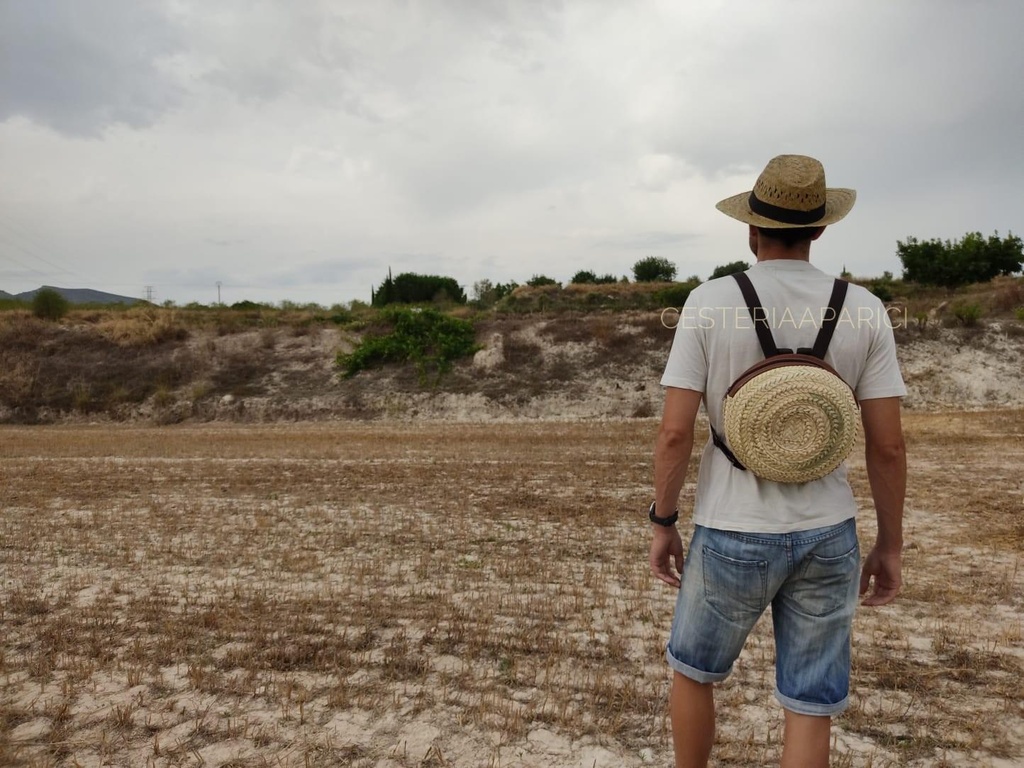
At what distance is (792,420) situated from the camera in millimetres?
2320

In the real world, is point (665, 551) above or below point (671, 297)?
below

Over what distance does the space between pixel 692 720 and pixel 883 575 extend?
91 centimetres

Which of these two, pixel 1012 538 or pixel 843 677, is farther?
pixel 1012 538

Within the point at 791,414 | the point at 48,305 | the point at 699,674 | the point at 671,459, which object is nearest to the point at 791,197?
the point at 791,414

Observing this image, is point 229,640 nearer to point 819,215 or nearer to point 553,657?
point 553,657

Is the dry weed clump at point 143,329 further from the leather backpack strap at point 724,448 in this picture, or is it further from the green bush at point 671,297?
the leather backpack strap at point 724,448

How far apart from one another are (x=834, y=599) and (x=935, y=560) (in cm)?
536

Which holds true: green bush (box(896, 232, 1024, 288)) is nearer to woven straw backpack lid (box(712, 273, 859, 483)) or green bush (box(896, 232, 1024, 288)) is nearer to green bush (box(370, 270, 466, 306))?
green bush (box(370, 270, 466, 306))

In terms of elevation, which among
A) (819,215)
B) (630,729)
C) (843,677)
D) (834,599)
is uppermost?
(819,215)

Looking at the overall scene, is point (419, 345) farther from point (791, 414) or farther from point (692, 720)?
point (791, 414)

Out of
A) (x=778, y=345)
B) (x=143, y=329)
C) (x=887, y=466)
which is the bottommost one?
(x=887, y=466)

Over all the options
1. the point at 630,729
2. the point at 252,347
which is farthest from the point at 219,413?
the point at 630,729

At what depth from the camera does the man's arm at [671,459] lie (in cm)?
250

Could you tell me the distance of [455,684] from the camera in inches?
165
